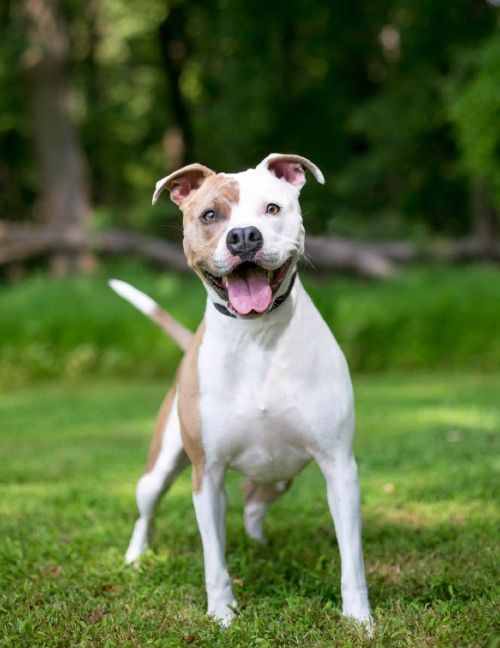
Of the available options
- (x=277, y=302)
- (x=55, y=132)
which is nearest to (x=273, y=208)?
(x=277, y=302)

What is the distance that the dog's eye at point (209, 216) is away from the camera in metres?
3.57

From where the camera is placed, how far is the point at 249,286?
3.51 metres

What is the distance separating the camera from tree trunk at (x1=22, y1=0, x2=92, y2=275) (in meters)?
17.1

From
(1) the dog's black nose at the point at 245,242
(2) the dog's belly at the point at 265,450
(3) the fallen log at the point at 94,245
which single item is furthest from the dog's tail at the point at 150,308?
(3) the fallen log at the point at 94,245

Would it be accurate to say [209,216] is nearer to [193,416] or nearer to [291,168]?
[291,168]

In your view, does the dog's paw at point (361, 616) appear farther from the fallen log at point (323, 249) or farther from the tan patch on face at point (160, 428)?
the fallen log at point (323, 249)

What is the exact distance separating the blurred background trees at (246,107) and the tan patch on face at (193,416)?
29.4ft

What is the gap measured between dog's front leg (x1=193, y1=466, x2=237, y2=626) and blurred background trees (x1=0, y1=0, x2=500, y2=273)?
29.8 feet

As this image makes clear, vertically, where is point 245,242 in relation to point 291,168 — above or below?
below

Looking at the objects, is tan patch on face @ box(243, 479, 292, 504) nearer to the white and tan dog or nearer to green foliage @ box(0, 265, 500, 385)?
the white and tan dog

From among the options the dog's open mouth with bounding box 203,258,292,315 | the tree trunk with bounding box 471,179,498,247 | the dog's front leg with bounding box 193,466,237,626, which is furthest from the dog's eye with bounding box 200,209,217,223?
the tree trunk with bounding box 471,179,498,247

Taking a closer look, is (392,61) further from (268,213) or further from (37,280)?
(268,213)

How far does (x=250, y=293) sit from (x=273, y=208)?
0.33 m

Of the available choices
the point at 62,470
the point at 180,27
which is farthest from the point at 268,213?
the point at 180,27
